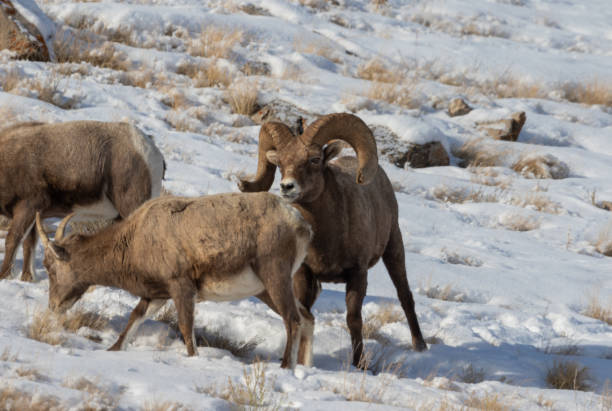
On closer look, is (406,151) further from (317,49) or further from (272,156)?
(272,156)

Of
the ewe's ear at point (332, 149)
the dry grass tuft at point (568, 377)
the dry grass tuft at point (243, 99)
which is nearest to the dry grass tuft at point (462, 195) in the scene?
the dry grass tuft at point (243, 99)

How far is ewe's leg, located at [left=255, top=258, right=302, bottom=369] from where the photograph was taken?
5453 mm

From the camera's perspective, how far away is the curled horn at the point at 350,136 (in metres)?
6.60

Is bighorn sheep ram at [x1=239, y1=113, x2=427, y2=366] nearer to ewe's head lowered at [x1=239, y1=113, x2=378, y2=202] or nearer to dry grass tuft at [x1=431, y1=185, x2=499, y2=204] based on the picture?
ewe's head lowered at [x1=239, y1=113, x2=378, y2=202]

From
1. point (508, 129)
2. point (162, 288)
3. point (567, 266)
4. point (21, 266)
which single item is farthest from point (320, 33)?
point (162, 288)

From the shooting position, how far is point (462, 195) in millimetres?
13625

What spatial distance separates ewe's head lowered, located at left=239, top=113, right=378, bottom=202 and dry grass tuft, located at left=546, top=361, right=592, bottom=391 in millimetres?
2563

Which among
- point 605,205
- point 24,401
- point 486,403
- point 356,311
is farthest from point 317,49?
point 24,401

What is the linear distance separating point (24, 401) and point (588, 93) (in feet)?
65.0

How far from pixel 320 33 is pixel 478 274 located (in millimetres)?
12455

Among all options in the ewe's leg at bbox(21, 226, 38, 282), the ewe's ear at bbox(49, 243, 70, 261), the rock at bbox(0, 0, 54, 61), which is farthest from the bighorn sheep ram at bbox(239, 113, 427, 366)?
the rock at bbox(0, 0, 54, 61)

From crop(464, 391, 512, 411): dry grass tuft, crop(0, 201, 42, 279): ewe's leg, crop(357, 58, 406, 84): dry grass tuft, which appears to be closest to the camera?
crop(464, 391, 512, 411): dry grass tuft

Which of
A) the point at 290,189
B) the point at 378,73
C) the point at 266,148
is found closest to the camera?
the point at 290,189

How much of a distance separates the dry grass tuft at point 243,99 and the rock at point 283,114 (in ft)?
0.63
